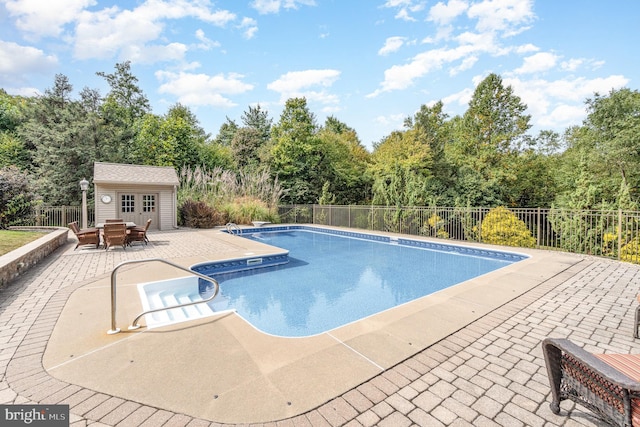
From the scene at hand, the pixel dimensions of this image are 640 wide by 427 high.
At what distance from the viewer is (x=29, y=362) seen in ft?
7.60

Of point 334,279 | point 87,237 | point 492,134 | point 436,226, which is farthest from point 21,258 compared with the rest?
point 492,134

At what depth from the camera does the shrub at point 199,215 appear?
43.7 ft

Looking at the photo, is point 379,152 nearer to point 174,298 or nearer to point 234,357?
point 174,298

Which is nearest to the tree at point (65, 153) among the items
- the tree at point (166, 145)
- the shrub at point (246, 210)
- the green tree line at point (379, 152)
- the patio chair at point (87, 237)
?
the green tree line at point (379, 152)

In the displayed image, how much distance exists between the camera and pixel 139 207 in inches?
500

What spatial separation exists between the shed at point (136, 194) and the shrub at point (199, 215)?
53 centimetres

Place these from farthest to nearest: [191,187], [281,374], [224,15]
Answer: [191,187], [224,15], [281,374]

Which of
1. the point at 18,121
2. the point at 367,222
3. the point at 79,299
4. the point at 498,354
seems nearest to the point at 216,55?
the point at 367,222

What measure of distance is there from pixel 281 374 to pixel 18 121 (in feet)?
86.5

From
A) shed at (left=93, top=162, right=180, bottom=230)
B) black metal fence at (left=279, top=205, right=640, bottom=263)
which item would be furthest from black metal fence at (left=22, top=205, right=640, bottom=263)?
shed at (left=93, top=162, right=180, bottom=230)

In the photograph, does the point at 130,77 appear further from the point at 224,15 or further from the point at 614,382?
the point at 614,382

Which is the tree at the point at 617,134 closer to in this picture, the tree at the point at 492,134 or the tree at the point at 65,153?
the tree at the point at 492,134

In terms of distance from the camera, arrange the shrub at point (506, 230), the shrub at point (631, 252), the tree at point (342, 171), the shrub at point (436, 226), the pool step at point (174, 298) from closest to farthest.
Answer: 1. the pool step at point (174, 298)
2. the shrub at point (631, 252)
3. the shrub at point (506, 230)
4. the shrub at point (436, 226)
5. the tree at point (342, 171)

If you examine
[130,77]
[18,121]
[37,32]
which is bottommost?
[18,121]
